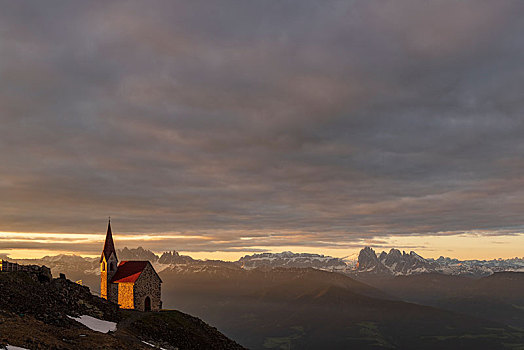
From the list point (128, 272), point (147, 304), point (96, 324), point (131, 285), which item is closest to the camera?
point (96, 324)

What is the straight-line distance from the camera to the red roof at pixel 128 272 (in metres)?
106

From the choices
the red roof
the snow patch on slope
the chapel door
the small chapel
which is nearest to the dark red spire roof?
the small chapel

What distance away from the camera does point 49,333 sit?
4725cm

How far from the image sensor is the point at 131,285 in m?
104

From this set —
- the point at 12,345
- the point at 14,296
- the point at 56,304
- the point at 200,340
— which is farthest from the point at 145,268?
the point at 12,345

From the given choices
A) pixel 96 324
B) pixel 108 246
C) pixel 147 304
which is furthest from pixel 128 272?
pixel 96 324

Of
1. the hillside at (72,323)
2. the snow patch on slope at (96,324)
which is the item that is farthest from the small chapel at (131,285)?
the snow patch on slope at (96,324)

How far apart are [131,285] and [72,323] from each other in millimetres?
46259

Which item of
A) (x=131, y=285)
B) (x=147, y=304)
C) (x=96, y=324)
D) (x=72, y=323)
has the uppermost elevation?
(x=72, y=323)

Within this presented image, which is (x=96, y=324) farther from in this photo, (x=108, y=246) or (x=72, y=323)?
(x=108, y=246)

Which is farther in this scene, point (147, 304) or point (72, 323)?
point (147, 304)

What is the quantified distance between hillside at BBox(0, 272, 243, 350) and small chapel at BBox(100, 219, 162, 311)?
49.7ft

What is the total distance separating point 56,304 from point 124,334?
42.0 feet

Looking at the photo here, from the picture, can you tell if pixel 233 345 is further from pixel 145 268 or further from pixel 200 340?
pixel 145 268
